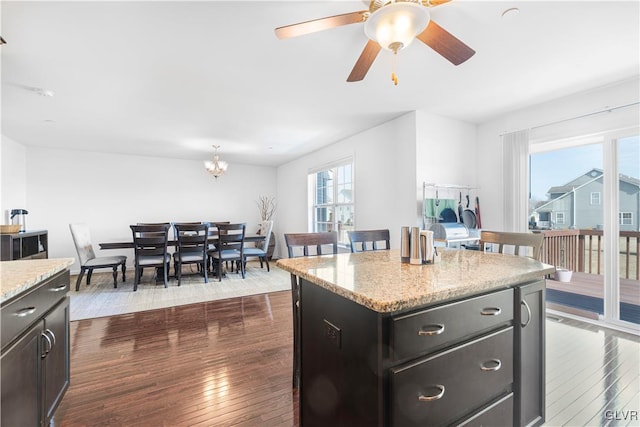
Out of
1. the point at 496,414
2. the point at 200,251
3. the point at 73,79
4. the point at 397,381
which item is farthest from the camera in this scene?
the point at 200,251

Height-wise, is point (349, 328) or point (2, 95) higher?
point (2, 95)

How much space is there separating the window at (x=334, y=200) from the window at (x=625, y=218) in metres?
3.08

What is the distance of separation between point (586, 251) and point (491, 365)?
317 cm

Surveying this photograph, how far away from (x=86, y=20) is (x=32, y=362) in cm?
203

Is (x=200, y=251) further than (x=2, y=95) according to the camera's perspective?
Yes

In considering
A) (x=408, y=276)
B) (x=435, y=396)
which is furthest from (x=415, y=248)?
(x=435, y=396)

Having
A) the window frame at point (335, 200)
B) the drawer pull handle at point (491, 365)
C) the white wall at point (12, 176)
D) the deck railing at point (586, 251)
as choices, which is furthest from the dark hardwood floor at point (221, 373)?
the white wall at point (12, 176)

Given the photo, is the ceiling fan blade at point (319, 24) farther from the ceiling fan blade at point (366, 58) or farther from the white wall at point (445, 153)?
the white wall at point (445, 153)

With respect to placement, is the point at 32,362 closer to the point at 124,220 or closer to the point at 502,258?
the point at 502,258

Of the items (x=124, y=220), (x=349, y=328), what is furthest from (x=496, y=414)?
(x=124, y=220)

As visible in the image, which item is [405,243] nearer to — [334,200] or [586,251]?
[586,251]

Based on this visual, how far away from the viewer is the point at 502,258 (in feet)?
5.50

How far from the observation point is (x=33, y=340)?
4.03 ft

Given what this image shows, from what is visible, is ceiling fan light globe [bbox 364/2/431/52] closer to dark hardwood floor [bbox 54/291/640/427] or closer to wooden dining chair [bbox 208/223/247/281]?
dark hardwood floor [bbox 54/291/640/427]
